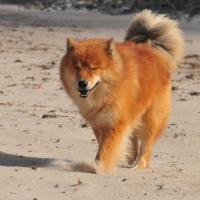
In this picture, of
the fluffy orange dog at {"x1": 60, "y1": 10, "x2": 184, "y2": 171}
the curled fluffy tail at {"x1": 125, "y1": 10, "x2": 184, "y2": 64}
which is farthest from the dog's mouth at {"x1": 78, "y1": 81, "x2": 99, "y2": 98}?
the curled fluffy tail at {"x1": 125, "y1": 10, "x2": 184, "y2": 64}

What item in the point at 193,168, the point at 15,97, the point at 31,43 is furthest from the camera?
the point at 31,43

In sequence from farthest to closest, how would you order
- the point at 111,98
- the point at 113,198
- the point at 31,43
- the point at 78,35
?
1. the point at 78,35
2. the point at 31,43
3. the point at 111,98
4. the point at 113,198

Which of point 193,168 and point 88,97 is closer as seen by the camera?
point 88,97

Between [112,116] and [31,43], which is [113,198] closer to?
[112,116]

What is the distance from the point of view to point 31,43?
1750cm

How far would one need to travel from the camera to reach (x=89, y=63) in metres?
7.02

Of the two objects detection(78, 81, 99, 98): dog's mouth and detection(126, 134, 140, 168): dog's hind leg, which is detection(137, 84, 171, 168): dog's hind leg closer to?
detection(126, 134, 140, 168): dog's hind leg

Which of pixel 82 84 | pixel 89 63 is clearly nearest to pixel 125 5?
pixel 89 63

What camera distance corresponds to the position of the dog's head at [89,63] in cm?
699

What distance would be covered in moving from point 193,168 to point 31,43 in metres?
10.3

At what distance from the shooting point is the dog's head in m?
6.99

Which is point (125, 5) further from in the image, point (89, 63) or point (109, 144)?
point (89, 63)

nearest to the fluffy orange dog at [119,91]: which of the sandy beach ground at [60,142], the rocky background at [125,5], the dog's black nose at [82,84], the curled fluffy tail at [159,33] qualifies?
the dog's black nose at [82,84]

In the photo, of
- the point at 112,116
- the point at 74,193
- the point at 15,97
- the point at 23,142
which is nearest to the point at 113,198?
the point at 74,193
